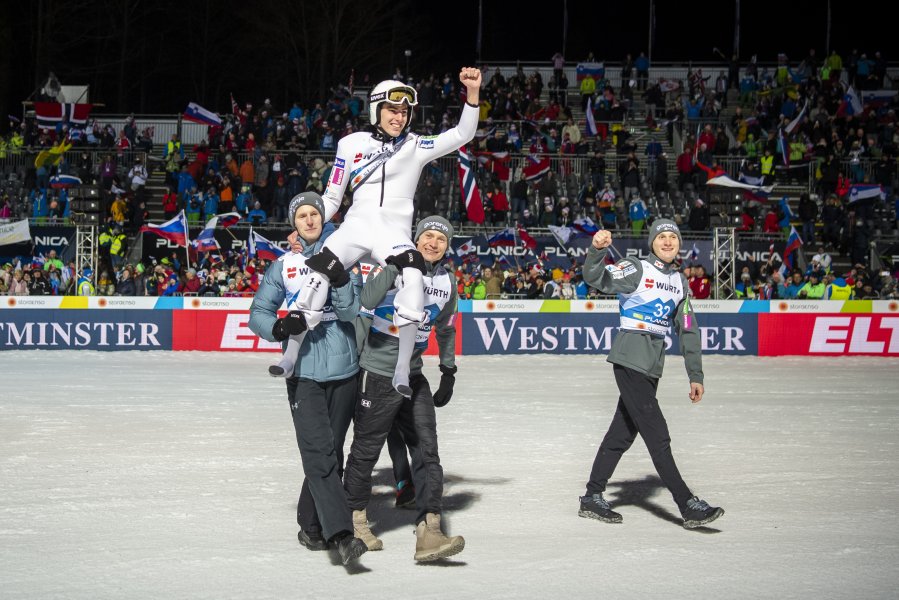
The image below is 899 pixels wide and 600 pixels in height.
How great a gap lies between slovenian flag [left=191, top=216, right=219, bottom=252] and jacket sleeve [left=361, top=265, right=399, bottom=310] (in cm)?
2010

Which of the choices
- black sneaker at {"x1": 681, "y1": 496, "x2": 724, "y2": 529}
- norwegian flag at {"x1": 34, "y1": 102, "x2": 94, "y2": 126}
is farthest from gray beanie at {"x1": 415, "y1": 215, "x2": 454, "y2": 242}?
norwegian flag at {"x1": 34, "y1": 102, "x2": 94, "y2": 126}

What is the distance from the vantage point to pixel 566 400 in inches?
564

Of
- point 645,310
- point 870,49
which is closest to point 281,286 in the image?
point 645,310

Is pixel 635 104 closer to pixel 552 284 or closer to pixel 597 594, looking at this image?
pixel 552 284

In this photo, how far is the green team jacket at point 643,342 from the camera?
7.42m

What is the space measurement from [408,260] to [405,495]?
216 cm

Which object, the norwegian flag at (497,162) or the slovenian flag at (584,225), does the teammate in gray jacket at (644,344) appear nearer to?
the slovenian flag at (584,225)

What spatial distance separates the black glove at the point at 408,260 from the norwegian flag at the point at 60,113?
93.9ft

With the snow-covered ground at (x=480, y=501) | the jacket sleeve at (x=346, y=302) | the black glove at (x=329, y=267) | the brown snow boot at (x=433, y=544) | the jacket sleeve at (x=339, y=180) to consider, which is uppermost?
the jacket sleeve at (x=339, y=180)

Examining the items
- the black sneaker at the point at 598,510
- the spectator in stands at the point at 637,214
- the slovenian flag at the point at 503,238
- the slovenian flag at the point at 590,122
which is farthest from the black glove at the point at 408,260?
the slovenian flag at the point at 590,122

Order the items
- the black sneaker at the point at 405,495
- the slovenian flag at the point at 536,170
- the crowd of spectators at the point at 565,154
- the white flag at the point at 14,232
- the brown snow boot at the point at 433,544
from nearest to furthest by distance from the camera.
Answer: the brown snow boot at the point at 433,544 → the black sneaker at the point at 405,495 → the white flag at the point at 14,232 → the crowd of spectators at the point at 565,154 → the slovenian flag at the point at 536,170

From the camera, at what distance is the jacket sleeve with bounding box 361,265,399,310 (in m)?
6.49

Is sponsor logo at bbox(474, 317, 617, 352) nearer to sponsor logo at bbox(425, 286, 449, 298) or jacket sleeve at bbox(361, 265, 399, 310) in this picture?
sponsor logo at bbox(425, 286, 449, 298)

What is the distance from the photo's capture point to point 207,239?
85.4ft
